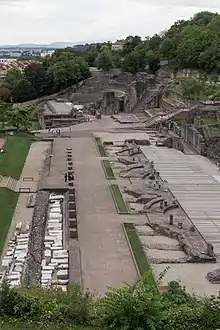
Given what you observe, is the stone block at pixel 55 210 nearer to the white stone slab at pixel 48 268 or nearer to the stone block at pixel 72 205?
the stone block at pixel 72 205

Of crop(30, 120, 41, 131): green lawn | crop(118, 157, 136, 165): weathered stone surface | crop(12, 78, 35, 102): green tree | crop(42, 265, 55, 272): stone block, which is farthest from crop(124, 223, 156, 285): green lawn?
crop(12, 78, 35, 102): green tree

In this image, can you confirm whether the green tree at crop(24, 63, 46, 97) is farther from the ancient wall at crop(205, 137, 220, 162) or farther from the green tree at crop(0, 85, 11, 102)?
the ancient wall at crop(205, 137, 220, 162)

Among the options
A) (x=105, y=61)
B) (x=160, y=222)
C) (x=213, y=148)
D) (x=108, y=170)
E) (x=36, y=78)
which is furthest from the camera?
(x=105, y=61)

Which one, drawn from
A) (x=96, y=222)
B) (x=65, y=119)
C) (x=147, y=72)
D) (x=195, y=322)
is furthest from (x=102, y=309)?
(x=147, y=72)

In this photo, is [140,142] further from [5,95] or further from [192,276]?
[5,95]

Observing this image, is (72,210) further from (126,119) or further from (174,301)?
(126,119)

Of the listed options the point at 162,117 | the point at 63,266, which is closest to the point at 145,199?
the point at 63,266

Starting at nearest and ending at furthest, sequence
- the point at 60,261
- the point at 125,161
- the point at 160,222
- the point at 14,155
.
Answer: the point at 60,261, the point at 160,222, the point at 125,161, the point at 14,155
